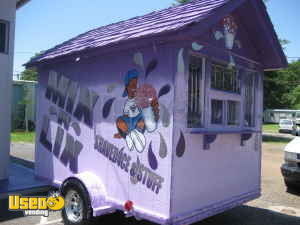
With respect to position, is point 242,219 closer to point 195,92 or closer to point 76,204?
point 195,92

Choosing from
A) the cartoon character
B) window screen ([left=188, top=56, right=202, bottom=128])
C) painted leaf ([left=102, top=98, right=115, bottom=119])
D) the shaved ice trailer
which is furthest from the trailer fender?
window screen ([left=188, top=56, right=202, bottom=128])

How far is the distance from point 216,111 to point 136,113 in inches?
54.6

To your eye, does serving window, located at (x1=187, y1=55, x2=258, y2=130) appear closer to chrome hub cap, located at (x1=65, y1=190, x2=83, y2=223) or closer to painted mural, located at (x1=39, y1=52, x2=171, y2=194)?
painted mural, located at (x1=39, y1=52, x2=171, y2=194)

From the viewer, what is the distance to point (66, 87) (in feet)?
18.3

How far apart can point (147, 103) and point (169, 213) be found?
1.47 m

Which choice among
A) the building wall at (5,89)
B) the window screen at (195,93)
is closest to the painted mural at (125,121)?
the window screen at (195,93)

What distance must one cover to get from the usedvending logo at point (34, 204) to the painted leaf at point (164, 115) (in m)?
2.48

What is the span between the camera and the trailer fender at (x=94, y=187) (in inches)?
181

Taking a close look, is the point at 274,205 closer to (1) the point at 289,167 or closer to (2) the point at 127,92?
(1) the point at 289,167

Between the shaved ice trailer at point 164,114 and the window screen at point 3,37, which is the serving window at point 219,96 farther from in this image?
the window screen at point 3,37

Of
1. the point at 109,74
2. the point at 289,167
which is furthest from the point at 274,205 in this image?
the point at 109,74

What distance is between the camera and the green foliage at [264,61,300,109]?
24366 millimetres

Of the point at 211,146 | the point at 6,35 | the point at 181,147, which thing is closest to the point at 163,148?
the point at 181,147

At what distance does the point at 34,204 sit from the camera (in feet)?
18.4
